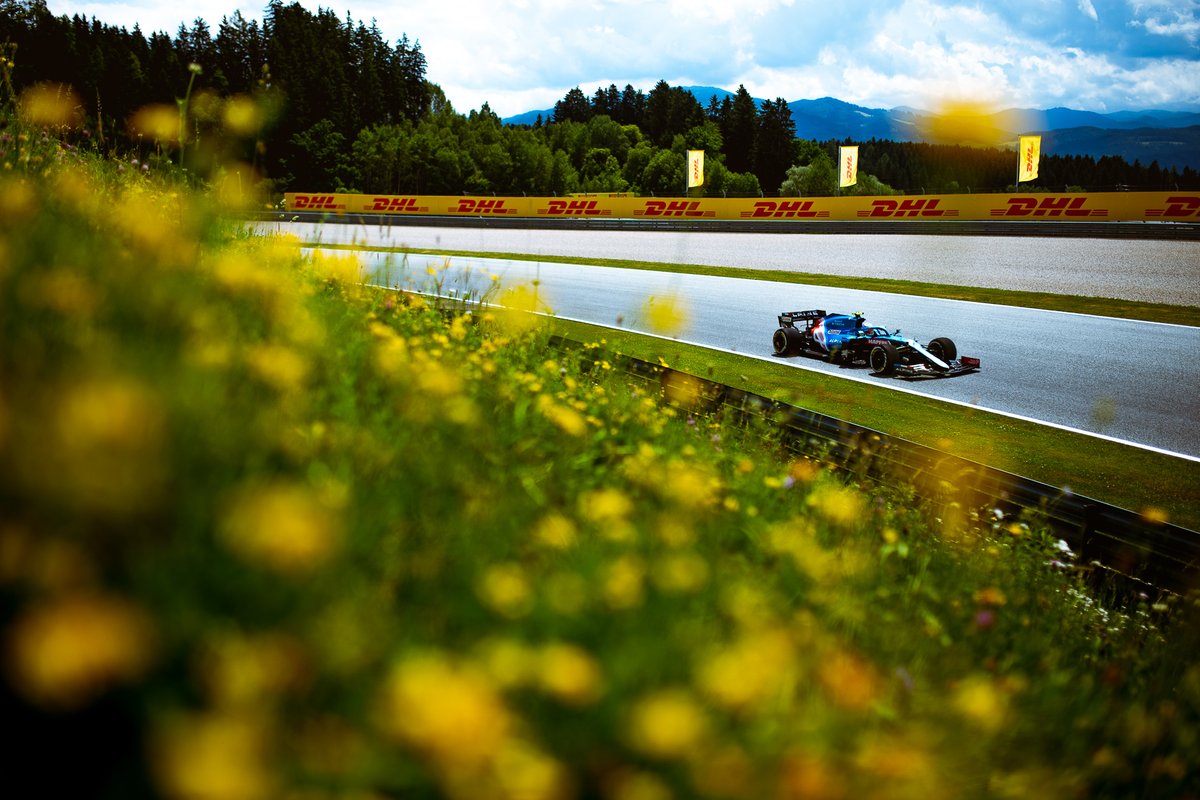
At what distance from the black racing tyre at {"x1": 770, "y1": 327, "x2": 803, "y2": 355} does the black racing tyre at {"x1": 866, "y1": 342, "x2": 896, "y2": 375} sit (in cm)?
134

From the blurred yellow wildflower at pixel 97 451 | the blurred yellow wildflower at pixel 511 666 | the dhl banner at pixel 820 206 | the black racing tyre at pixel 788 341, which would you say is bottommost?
the black racing tyre at pixel 788 341

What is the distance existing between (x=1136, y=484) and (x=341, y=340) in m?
8.47

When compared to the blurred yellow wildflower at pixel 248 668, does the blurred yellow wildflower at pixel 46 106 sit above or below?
above

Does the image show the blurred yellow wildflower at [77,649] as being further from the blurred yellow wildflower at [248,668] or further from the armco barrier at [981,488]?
the armco barrier at [981,488]

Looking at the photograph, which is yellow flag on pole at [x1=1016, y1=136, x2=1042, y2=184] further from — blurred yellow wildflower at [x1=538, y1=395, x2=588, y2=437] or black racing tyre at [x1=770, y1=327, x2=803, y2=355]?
blurred yellow wildflower at [x1=538, y1=395, x2=588, y2=437]

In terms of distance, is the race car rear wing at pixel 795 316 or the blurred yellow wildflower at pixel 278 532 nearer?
the blurred yellow wildflower at pixel 278 532

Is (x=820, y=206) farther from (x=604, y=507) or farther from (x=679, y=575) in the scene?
(x=679, y=575)

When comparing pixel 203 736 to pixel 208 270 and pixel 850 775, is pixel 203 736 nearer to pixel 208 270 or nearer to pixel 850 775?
pixel 850 775

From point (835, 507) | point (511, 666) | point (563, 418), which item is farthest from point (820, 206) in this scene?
point (511, 666)

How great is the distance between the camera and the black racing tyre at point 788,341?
13.2 m

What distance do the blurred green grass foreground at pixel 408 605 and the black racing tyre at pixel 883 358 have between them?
8121 millimetres

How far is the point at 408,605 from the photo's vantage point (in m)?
2.18

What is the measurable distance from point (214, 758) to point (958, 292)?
20268mm

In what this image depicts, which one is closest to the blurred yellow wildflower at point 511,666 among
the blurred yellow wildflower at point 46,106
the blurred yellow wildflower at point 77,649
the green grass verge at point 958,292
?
the blurred yellow wildflower at point 77,649
